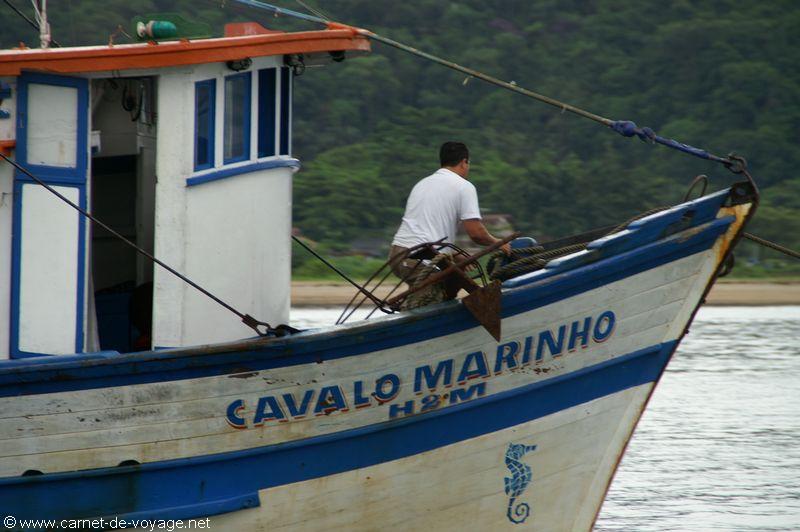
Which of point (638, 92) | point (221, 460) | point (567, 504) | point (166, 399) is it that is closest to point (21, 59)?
point (166, 399)

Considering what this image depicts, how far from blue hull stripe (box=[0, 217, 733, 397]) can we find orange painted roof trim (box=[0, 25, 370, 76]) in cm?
134

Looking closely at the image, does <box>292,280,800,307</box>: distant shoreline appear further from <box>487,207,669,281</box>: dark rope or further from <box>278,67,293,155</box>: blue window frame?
<box>487,207,669,281</box>: dark rope

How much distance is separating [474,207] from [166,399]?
180 cm

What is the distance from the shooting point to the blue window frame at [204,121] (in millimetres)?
6164

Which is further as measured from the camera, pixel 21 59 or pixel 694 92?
pixel 694 92

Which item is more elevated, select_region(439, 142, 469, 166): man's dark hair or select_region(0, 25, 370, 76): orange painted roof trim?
select_region(0, 25, 370, 76): orange painted roof trim

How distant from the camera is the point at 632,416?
6430 mm

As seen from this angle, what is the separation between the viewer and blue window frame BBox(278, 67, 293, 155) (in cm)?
664

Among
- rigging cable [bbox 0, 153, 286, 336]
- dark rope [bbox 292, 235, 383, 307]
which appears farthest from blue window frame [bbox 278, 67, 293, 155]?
rigging cable [bbox 0, 153, 286, 336]

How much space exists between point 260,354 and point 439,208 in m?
1.23

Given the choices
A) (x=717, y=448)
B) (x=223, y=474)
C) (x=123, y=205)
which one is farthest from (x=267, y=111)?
(x=717, y=448)

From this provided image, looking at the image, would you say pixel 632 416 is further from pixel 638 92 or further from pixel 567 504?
pixel 638 92

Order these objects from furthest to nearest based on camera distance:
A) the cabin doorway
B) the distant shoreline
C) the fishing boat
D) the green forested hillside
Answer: the green forested hillside, the distant shoreline, the cabin doorway, the fishing boat
